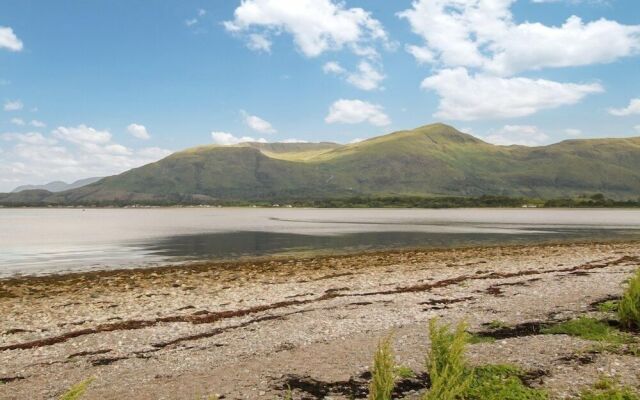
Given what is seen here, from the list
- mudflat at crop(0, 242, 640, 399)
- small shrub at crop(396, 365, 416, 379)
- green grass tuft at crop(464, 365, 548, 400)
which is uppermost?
green grass tuft at crop(464, 365, 548, 400)

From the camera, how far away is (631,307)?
58.0ft

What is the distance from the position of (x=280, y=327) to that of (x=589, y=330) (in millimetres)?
12476

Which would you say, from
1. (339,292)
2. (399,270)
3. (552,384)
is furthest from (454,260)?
(552,384)

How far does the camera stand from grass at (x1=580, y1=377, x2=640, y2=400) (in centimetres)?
1150

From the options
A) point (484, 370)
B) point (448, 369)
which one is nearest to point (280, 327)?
point (484, 370)

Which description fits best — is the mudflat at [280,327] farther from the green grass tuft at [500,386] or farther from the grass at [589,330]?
the grass at [589,330]

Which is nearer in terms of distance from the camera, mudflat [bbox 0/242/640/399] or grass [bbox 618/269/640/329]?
mudflat [bbox 0/242/640/399]

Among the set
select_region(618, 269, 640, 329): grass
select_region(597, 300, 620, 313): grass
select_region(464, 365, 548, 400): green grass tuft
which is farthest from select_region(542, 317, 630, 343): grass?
select_region(464, 365, 548, 400): green grass tuft

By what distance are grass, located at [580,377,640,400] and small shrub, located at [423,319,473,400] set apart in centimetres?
306

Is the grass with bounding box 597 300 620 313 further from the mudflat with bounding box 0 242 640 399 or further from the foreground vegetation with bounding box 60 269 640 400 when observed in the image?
the foreground vegetation with bounding box 60 269 640 400

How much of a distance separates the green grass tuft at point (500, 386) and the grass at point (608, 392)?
1.04 meters

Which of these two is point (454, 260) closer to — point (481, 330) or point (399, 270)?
point (399, 270)

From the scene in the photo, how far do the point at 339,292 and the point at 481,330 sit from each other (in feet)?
42.2

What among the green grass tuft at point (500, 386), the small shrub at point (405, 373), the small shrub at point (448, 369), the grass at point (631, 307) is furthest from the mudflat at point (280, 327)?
the grass at point (631, 307)
